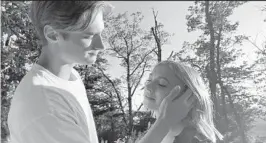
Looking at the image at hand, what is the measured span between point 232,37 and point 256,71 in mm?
972

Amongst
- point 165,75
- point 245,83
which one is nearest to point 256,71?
point 245,83

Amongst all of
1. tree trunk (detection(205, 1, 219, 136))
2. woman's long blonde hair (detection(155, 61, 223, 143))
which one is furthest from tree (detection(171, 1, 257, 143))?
woman's long blonde hair (detection(155, 61, 223, 143))

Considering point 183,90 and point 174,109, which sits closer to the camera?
point 174,109

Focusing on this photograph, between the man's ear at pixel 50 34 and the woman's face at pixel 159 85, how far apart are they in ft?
1.32

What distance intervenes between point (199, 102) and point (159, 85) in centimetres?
10

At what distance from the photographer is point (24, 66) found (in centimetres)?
354

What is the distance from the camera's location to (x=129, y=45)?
651cm

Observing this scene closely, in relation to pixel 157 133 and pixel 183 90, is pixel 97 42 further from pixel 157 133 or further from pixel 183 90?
pixel 183 90

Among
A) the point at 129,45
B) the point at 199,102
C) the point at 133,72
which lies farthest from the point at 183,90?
the point at 129,45

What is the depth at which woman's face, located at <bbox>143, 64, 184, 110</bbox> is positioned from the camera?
718 millimetres

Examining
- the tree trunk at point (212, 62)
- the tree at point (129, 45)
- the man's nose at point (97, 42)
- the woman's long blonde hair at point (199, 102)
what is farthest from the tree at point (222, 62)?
the man's nose at point (97, 42)

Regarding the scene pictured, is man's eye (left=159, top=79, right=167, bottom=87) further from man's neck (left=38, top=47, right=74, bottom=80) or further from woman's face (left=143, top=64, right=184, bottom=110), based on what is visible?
man's neck (left=38, top=47, right=74, bottom=80)

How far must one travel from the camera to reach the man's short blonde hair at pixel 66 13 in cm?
31

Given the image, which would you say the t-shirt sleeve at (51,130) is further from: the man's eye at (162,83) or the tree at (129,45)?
the tree at (129,45)
